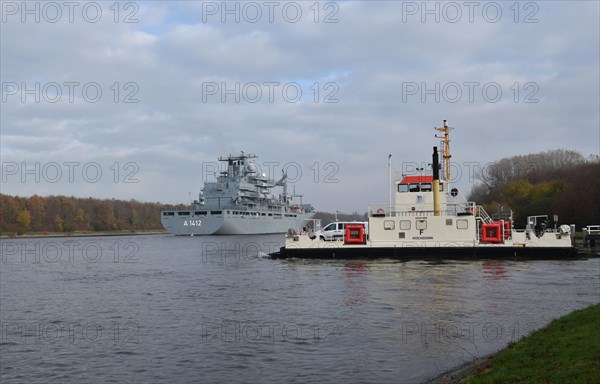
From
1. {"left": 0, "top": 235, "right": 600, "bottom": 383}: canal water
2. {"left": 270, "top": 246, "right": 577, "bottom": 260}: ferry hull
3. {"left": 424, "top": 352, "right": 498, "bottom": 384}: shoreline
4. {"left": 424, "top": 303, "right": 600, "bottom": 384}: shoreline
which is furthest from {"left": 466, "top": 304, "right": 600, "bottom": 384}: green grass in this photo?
{"left": 270, "top": 246, "right": 577, "bottom": 260}: ferry hull

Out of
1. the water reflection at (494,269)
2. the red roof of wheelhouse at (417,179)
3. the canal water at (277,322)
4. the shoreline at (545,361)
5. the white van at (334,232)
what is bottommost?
the canal water at (277,322)

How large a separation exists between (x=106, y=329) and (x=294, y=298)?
877 centimetres

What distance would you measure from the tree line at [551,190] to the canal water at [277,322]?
30.8 meters

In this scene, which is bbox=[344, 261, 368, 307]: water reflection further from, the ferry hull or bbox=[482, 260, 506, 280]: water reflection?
bbox=[482, 260, 506, 280]: water reflection

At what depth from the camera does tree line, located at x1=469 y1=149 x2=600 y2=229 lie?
7669 centimetres

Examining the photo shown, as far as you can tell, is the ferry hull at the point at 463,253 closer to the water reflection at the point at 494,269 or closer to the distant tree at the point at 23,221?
the water reflection at the point at 494,269

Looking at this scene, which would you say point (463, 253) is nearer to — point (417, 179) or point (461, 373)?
point (417, 179)

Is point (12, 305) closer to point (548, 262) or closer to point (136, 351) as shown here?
point (136, 351)

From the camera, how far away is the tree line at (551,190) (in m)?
76.7

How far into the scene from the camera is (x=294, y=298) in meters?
25.2

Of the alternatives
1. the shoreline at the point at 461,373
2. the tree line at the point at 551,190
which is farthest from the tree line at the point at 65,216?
the shoreline at the point at 461,373

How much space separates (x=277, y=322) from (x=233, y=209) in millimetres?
105365

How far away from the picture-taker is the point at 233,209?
124 m

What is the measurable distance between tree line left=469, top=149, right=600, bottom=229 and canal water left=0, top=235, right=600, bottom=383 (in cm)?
3083
